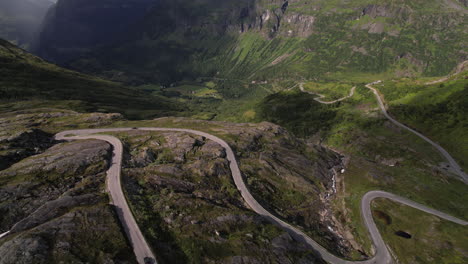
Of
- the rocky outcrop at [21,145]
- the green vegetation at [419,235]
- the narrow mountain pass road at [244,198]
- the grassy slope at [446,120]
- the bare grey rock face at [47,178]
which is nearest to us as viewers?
the narrow mountain pass road at [244,198]

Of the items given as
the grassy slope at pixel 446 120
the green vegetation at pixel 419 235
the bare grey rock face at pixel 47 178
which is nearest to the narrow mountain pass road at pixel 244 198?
the green vegetation at pixel 419 235

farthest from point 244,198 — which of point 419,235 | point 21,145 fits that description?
point 21,145

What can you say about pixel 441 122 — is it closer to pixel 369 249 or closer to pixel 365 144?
pixel 365 144

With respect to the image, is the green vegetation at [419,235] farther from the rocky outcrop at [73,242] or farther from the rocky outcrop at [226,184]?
the rocky outcrop at [73,242]

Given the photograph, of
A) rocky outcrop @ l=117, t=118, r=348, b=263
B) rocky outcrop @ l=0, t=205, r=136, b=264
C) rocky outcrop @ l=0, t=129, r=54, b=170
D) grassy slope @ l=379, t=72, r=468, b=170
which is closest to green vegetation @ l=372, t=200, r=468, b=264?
rocky outcrop @ l=117, t=118, r=348, b=263

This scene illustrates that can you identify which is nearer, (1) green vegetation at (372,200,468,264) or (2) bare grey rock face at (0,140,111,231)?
(2) bare grey rock face at (0,140,111,231)

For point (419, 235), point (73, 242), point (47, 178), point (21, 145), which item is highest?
point (73, 242)

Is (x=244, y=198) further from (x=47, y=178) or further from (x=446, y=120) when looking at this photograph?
(x=446, y=120)

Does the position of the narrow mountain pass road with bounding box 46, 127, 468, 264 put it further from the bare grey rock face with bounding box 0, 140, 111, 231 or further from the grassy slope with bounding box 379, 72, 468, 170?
the grassy slope with bounding box 379, 72, 468, 170
